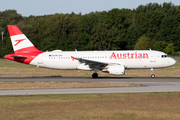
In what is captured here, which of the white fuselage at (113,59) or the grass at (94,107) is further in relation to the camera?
the white fuselage at (113,59)

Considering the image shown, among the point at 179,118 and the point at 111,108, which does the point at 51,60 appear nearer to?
the point at 111,108

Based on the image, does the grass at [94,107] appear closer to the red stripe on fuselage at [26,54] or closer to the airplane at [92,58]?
the airplane at [92,58]

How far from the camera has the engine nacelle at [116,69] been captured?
32.4 meters

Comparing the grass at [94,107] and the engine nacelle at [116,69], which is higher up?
the engine nacelle at [116,69]

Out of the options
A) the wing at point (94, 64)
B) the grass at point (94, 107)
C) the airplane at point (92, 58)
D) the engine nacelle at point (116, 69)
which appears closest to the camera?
the grass at point (94, 107)

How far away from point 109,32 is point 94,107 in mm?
80527

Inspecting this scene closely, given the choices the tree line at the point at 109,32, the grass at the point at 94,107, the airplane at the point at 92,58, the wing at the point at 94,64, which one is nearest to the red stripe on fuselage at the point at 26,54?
the airplane at the point at 92,58

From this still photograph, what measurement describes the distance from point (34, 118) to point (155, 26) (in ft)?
310

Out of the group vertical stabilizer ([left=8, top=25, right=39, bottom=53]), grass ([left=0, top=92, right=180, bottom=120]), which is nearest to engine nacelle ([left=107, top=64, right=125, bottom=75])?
vertical stabilizer ([left=8, top=25, right=39, bottom=53])

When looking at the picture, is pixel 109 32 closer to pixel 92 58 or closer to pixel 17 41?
pixel 92 58

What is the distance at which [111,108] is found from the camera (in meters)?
14.8

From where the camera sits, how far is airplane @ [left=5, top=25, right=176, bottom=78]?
3450cm

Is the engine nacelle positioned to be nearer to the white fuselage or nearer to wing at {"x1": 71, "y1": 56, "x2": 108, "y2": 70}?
wing at {"x1": 71, "y1": 56, "x2": 108, "y2": 70}

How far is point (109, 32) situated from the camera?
94.2 metres
